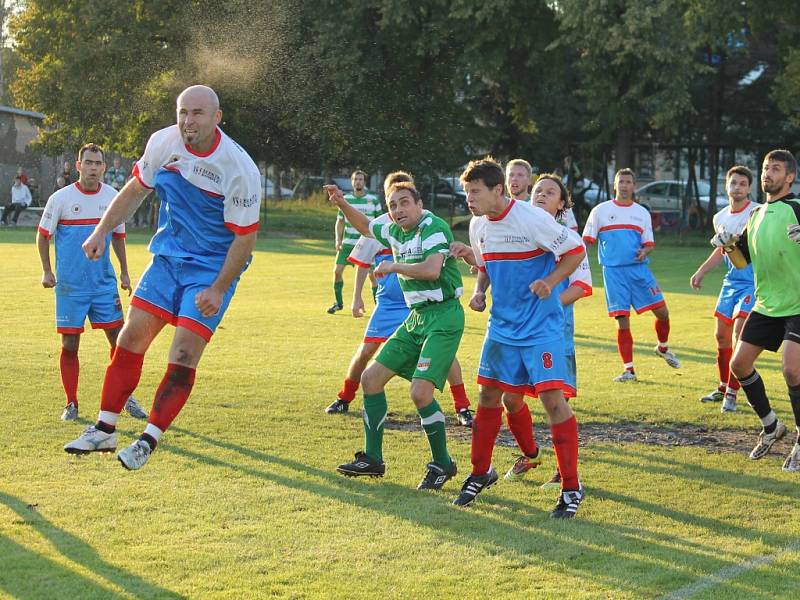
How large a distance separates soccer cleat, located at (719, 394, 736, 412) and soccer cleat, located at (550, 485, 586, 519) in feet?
12.9

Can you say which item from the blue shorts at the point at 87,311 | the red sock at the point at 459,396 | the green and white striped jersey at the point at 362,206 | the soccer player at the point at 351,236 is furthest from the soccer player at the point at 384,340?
the green and white striped jersey at the point at 362,206

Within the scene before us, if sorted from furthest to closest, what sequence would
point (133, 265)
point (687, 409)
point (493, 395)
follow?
point (133, 265) < point (687, 409) < point (493, 395)

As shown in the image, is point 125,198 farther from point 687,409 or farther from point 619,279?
point 619,279

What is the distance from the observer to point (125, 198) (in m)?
6.53

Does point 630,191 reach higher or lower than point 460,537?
higher

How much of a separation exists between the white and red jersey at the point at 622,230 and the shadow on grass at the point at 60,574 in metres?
7.63

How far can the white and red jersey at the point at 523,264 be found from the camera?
6.68m

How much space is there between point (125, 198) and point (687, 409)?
5.74 m

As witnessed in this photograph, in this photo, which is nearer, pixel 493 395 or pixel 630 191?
pixel 493 395

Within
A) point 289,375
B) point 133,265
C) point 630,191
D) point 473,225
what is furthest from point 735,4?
point 473,225

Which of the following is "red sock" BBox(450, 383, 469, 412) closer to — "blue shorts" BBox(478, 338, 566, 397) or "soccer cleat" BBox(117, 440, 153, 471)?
"blue shorts" BBox(478, 338, 566, 397)

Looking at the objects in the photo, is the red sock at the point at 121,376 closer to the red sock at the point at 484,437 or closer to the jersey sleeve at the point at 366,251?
the red sock at the point at 484,437

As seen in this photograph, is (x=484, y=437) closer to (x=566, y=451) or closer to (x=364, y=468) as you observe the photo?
(x=566, y=451)

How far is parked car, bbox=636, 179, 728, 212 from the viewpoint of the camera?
126 ft
